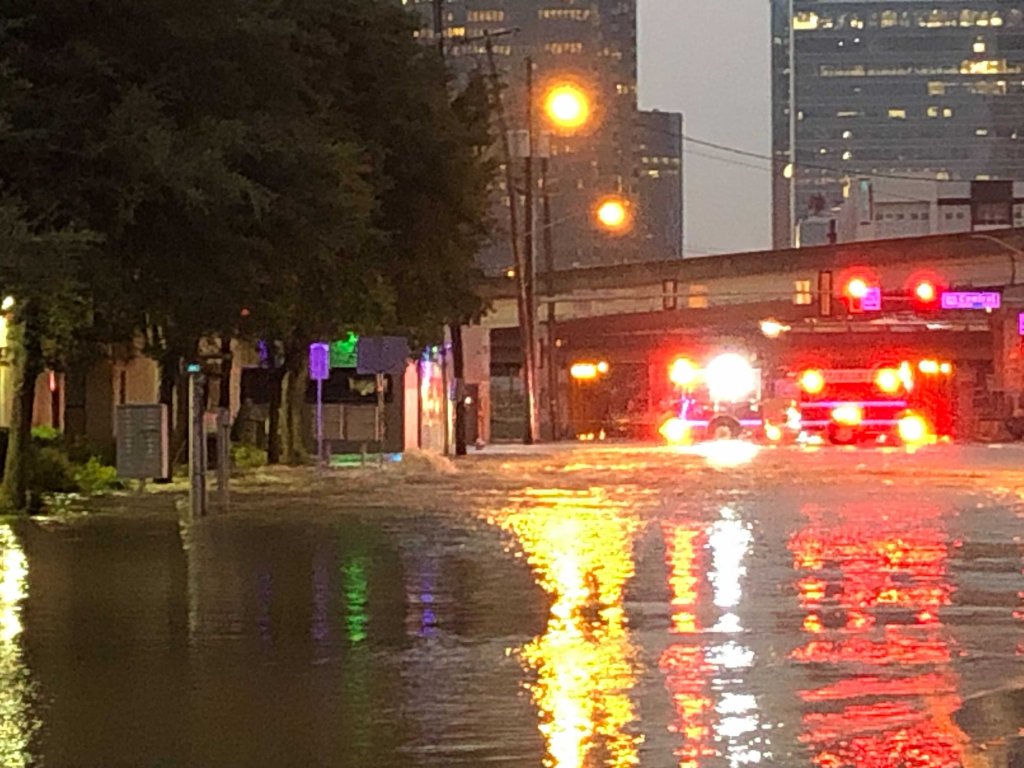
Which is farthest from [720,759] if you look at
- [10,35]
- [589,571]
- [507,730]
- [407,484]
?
[407,484]

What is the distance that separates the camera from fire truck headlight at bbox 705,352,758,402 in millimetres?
68438

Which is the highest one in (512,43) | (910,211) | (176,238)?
(512,43)

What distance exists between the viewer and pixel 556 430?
7419cm

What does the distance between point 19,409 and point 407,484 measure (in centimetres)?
908

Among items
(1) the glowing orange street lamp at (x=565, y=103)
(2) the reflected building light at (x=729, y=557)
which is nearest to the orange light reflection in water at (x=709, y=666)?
(2) the reflected building light at (x=729, y=557)

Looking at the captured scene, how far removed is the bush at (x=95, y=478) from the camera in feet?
109

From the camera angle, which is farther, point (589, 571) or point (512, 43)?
point (512, 43)

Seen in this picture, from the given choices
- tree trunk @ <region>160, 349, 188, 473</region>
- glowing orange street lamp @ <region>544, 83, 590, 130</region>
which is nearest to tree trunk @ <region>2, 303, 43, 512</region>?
tree trunk @ <region>160, 349, 188, 473</region>

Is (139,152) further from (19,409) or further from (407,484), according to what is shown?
(407,484)

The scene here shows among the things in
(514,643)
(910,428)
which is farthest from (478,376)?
(514,643)

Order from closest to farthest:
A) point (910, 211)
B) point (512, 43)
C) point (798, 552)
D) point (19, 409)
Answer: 1. point (798, 552)
2. point (19, 409)
3. point (910, 211)
4. point (512, 43)

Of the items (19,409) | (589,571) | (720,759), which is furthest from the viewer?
(19,409)

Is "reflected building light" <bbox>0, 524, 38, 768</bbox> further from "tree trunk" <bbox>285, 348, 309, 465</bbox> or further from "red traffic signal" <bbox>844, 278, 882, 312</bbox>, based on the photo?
"red traffic signal" <bbox>844, 278, 882, 312</bbox>

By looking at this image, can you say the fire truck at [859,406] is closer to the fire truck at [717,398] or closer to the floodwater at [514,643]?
the fire truck at [717,398]
